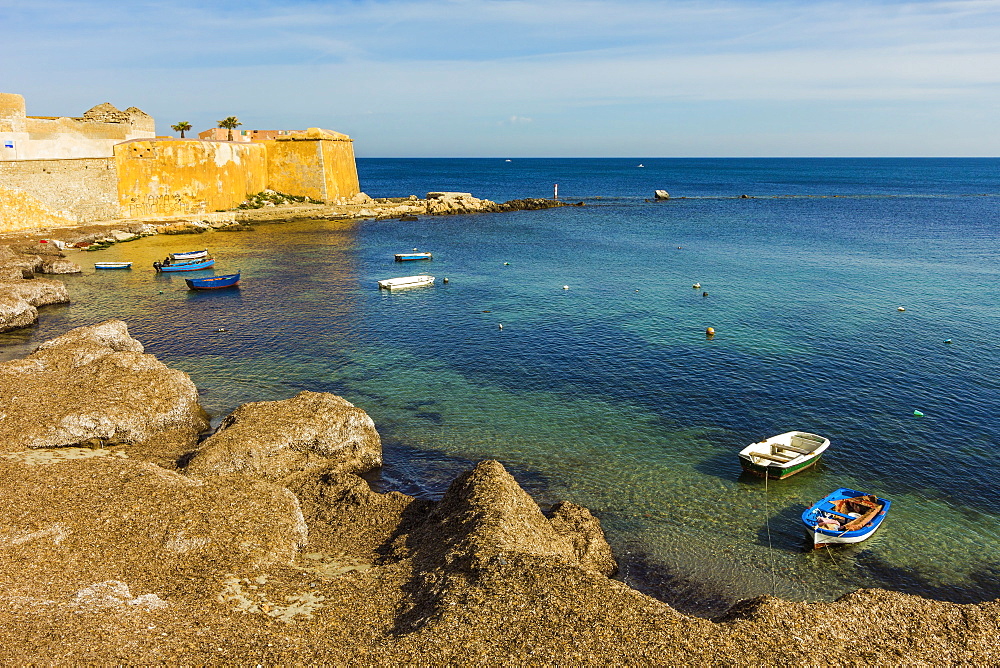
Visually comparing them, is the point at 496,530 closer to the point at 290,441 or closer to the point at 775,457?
the point at 290,441

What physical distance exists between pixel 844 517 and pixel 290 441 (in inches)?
561

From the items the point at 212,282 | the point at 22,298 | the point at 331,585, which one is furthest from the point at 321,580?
the point at 212,282

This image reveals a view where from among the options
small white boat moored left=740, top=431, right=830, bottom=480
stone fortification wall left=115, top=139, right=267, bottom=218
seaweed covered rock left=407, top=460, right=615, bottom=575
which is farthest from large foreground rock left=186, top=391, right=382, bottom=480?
stone fortification wall left=115, top=139, right=267, bottom=218

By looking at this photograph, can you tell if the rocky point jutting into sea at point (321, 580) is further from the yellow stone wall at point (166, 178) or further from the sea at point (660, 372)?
the yellow stone wall at point (166, 178)

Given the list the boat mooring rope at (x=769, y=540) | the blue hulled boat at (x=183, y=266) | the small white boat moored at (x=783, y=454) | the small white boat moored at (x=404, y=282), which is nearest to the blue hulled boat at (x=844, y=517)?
the boat mooring rope at (x=769, y=540)

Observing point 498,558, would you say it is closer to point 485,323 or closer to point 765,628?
point 765,628

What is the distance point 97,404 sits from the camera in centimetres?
1902

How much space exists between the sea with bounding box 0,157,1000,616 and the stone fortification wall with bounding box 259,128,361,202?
2096 cm

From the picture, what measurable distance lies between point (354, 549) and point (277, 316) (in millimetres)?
24214

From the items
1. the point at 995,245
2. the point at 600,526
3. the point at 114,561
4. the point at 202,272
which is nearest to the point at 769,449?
the point at 600,526

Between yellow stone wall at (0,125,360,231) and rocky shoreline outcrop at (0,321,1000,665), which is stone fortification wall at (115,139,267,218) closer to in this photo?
yellow stone wall at (0,125,360,231)

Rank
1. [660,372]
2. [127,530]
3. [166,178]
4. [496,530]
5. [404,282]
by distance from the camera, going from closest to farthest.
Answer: [496,530] → [127,530] → [660,372] → [404,282] → [166,178]

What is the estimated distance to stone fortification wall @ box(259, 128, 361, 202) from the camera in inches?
3034

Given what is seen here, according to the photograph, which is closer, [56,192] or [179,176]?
[56,192]
